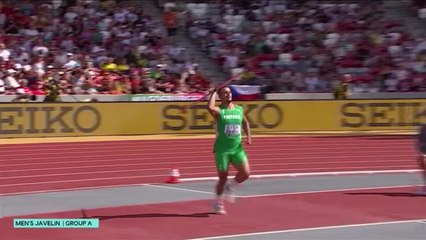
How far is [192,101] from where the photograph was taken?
1000 inches

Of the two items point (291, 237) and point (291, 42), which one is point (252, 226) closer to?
point (291, 237)

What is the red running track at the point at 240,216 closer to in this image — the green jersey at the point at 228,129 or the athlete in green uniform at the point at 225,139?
the athlete in green uniform at the point at 225,139

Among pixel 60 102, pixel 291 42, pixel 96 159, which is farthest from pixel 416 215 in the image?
pixel 291 42

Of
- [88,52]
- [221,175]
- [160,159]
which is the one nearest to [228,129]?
[221,175]

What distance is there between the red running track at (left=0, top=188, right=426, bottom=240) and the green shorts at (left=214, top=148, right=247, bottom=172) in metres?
0.62

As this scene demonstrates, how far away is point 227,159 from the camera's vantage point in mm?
11367

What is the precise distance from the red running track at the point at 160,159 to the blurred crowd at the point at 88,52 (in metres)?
5.09

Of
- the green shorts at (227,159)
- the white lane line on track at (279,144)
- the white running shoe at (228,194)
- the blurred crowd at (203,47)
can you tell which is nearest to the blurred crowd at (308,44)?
the blurred crowd at (203,47)

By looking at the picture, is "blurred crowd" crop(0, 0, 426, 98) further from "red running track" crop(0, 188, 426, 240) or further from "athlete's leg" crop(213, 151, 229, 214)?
"athlete's leg" crop(213, 151, 229, 214)

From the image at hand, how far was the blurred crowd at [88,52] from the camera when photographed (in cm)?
2695

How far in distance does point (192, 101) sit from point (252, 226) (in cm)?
1501

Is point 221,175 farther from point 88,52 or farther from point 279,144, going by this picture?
point 88,52

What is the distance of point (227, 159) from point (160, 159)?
25.9 feet

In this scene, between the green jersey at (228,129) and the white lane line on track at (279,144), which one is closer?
the green jersey at (228,129)
